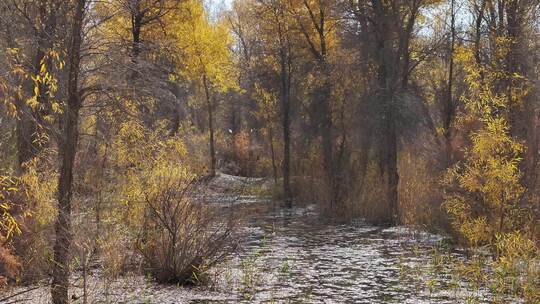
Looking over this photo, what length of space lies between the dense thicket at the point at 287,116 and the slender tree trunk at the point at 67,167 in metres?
0.02

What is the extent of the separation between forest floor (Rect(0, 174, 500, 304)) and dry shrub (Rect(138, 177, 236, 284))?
0.28 m

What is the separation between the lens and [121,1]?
25.2 feet

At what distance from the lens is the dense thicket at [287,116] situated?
7.78 m

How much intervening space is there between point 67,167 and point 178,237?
2619mm

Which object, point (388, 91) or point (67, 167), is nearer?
point (67, 167)

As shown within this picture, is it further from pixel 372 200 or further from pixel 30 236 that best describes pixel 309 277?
pixel 372 200

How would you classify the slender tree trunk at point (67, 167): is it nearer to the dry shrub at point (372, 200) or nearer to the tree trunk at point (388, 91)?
the tree trunk at point (388, 91)

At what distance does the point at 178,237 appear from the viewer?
31.4ft

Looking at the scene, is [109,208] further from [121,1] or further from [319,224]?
[319,224]

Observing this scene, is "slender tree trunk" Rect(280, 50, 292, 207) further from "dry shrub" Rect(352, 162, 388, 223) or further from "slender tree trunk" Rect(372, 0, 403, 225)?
"slender tree trunk" Rect(372, 0, 403, 225)

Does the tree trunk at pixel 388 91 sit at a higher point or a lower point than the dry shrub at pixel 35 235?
higher

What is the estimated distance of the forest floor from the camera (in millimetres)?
8836

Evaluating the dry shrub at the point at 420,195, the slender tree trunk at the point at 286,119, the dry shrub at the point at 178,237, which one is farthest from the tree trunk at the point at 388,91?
the dry shrub at the point at 178,237

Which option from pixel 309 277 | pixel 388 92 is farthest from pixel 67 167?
pixel 388 92
